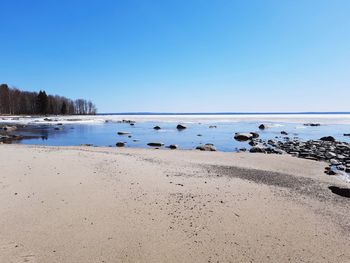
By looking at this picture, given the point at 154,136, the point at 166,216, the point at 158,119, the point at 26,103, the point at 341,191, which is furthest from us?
the point at 26,103

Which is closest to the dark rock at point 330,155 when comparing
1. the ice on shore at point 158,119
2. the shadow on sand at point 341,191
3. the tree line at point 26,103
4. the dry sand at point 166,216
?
the dry sand at point 166,216

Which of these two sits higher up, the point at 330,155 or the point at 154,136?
the point at 330,155

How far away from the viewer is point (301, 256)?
4.88m

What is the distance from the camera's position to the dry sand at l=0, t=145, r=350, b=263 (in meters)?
4.86

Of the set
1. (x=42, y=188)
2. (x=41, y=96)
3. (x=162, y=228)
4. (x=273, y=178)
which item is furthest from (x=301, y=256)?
(x=41, y=96)

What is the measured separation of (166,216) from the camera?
249 inches

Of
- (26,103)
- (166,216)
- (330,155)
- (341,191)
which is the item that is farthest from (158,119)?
(166,216)

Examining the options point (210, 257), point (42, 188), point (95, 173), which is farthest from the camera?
point (95, 173)

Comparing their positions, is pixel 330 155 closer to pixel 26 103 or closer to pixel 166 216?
pixel 166 216

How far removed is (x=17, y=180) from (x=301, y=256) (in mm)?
8018

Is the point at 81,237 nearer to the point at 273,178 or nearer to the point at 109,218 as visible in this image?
the point at 109,218

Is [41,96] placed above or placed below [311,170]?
above

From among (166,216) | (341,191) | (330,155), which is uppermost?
(166,216)

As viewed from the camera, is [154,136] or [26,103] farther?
[26,103]
